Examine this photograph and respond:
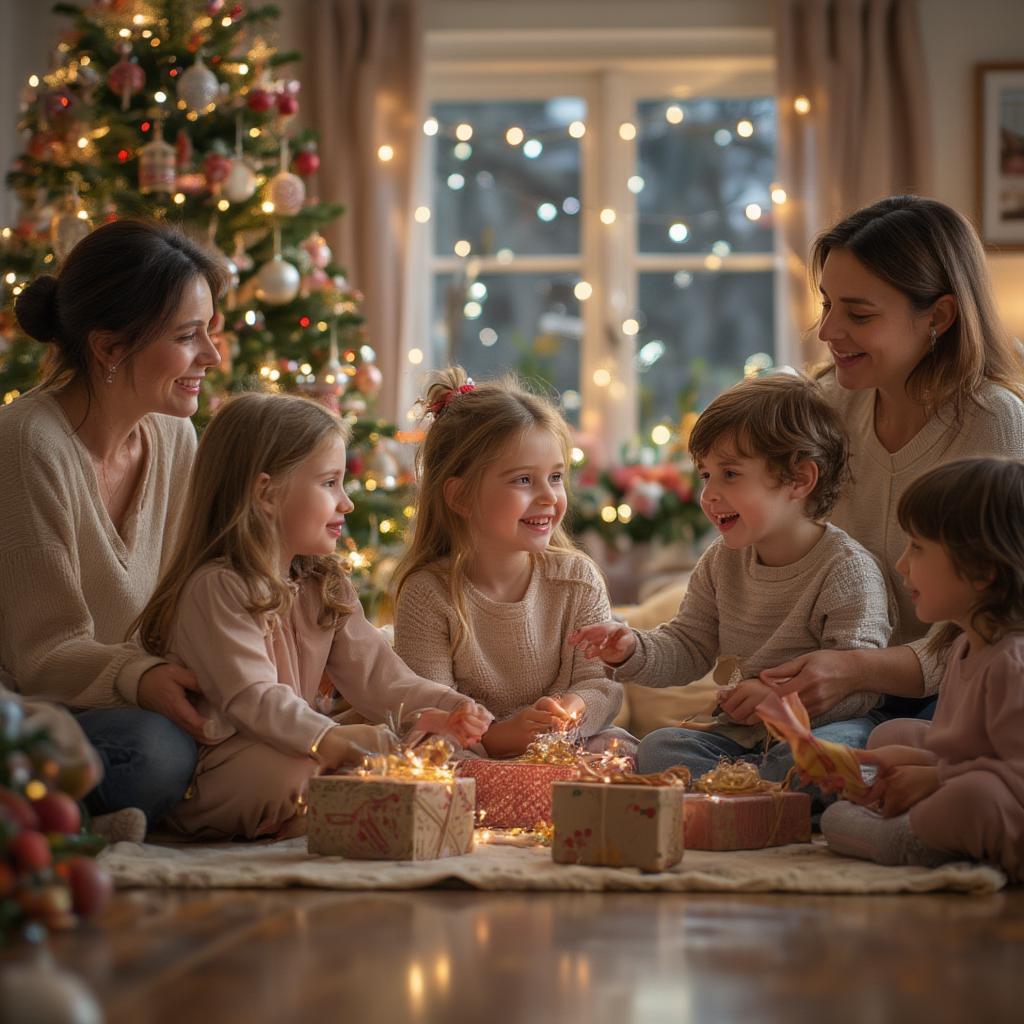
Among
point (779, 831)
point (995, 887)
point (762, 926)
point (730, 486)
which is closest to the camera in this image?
point (762, 926)

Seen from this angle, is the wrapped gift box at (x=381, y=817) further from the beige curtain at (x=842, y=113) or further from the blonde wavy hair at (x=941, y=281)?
the beige curtain at (x=842, y=113)

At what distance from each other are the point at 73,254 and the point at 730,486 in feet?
3.82

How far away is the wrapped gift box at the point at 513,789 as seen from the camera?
216 cm

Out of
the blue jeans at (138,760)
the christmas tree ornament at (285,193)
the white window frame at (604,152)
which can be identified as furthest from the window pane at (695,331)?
the blue jeans at (138,760)

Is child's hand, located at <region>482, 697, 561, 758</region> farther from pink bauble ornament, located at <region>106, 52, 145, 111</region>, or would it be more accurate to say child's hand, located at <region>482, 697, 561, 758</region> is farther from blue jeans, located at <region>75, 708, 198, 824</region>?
pink bauble ornament, located at <region>106, 52, 145, 111</region>

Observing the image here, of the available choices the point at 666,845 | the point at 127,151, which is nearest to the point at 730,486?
the point at 666,845

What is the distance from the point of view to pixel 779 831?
2020 mm

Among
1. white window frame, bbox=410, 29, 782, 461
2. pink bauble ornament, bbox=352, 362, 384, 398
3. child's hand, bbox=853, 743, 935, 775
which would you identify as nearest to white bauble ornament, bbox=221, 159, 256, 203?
pink bauble ornament, bbox=352, 362, 384, 398

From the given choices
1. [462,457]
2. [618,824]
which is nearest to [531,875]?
[618,824]

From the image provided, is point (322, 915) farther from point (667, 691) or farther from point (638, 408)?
point (638, 408)

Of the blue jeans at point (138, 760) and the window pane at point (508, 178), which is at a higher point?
the window pane at point (508, 178)

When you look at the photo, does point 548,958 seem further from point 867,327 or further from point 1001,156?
point 1001,156

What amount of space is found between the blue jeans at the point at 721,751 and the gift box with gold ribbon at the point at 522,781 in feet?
0.45

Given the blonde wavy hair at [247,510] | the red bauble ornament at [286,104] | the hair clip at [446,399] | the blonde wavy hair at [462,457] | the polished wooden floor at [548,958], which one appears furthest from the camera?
the red bauble ornament at [286,104]
